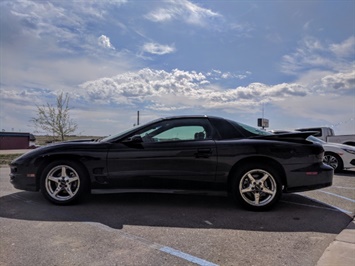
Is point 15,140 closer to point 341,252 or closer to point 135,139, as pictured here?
point 135,139

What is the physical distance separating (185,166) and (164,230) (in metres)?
1.25

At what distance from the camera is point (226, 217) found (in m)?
4.64

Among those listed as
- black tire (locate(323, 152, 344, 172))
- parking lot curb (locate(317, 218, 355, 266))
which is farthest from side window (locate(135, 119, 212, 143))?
black tire (locate(323, 152, 344, 172))

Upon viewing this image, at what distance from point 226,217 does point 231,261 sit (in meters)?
1.51

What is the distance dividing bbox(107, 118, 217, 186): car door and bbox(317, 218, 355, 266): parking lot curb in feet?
6.21

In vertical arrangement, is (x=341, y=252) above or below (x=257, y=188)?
below

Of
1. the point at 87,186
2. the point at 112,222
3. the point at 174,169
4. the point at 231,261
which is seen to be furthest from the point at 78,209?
the point at 231,261

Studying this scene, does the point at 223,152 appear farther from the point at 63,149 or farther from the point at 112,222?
the point at 63,149

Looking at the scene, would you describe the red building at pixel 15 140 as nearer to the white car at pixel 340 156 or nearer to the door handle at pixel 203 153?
the white car at pixel 340 156

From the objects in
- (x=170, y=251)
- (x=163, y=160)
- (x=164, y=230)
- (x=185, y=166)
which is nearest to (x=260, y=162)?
(x=185, y=166)

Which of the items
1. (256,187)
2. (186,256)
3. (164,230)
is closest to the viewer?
(186,256)

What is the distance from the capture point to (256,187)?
16.4 ft

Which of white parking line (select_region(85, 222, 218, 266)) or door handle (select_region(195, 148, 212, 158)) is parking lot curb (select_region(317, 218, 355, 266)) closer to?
white parking line (select_region(85, 222, 218, 266))

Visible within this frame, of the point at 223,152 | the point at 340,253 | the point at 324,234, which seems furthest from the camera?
the point at 223,152
